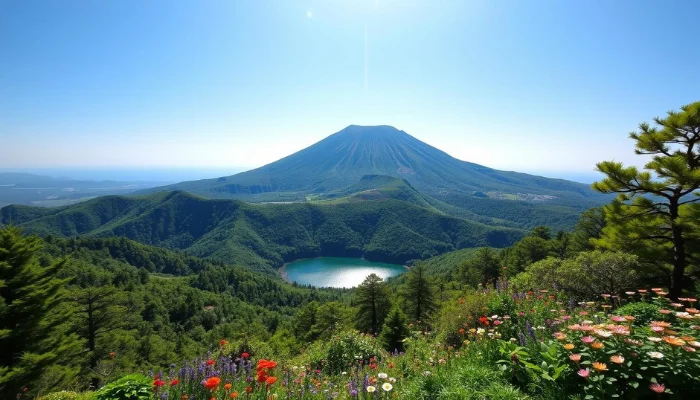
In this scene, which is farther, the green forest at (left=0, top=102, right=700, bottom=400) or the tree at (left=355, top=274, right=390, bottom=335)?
the tree at (left=355, top=274, right=390, bottom=335)

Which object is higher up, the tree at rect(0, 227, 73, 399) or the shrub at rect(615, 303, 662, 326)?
the shrub at rect(615, 303, 662, 326)

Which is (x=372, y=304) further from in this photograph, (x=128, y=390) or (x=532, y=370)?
(x=128, y=390)

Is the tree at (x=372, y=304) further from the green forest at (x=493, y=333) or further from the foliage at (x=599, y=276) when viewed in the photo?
the foliage at (x=599, y=276)

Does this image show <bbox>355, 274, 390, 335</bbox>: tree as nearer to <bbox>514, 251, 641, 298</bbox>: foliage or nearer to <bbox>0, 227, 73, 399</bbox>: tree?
<bbox>514, 251, 641, 298</bbox>: foliage

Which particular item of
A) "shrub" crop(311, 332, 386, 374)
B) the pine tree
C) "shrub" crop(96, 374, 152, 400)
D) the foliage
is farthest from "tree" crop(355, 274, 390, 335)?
"shrub" crop(96, 374, 152, 400)

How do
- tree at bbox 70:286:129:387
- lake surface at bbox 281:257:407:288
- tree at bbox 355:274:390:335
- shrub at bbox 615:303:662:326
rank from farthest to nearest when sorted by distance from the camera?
lake surface at bbox 281:257:407:288 < tree at bbox 355:274:390:335 < tree at bbox 70:286:129:387 < shrub at bbox 615:303:662:326

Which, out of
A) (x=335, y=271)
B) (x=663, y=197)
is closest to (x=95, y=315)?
(x=663, y=197)

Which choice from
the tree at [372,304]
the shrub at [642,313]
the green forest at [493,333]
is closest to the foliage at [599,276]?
the green forest at [493,333]

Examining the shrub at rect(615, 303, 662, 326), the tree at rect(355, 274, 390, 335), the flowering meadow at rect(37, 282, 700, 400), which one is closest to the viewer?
the flowering meadow at rect(37, 282, 700, 400)
